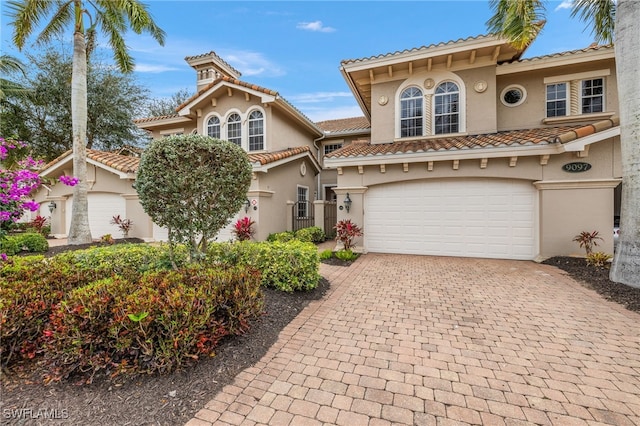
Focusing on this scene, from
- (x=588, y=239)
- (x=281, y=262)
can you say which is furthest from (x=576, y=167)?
(x=281, y=262)

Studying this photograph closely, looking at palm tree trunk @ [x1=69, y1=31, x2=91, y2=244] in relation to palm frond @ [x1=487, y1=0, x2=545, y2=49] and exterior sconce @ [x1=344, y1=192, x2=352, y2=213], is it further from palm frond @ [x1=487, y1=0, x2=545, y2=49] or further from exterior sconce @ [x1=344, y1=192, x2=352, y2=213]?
palm frond @ [x1=487, y1=0, x2=545, y2=49]

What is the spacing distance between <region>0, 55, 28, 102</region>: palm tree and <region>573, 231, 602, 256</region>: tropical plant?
85.6ft

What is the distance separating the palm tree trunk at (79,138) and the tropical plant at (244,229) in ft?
18.1

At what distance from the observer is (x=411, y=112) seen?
36.2 feet

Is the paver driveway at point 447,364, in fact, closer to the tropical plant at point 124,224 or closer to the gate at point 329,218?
the gate at point 329,218

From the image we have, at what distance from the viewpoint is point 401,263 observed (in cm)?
827

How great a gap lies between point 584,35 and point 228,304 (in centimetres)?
1166

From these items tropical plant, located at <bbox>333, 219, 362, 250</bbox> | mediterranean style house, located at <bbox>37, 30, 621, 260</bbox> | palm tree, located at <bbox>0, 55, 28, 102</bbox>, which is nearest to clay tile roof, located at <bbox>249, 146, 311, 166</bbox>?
mediterranean style house, located at <bbox>37, 30, 621, 260</bbox>

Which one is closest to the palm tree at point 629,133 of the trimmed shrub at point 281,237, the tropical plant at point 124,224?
the trimmed shrub at point 281,237

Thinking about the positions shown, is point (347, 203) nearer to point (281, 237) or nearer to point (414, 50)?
point (281, 237)

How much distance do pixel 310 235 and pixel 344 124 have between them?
33.4 feet

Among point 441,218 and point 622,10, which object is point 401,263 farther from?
point 622,10

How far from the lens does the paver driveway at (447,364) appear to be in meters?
2.43

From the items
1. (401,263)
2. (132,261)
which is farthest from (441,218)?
(132,261)
